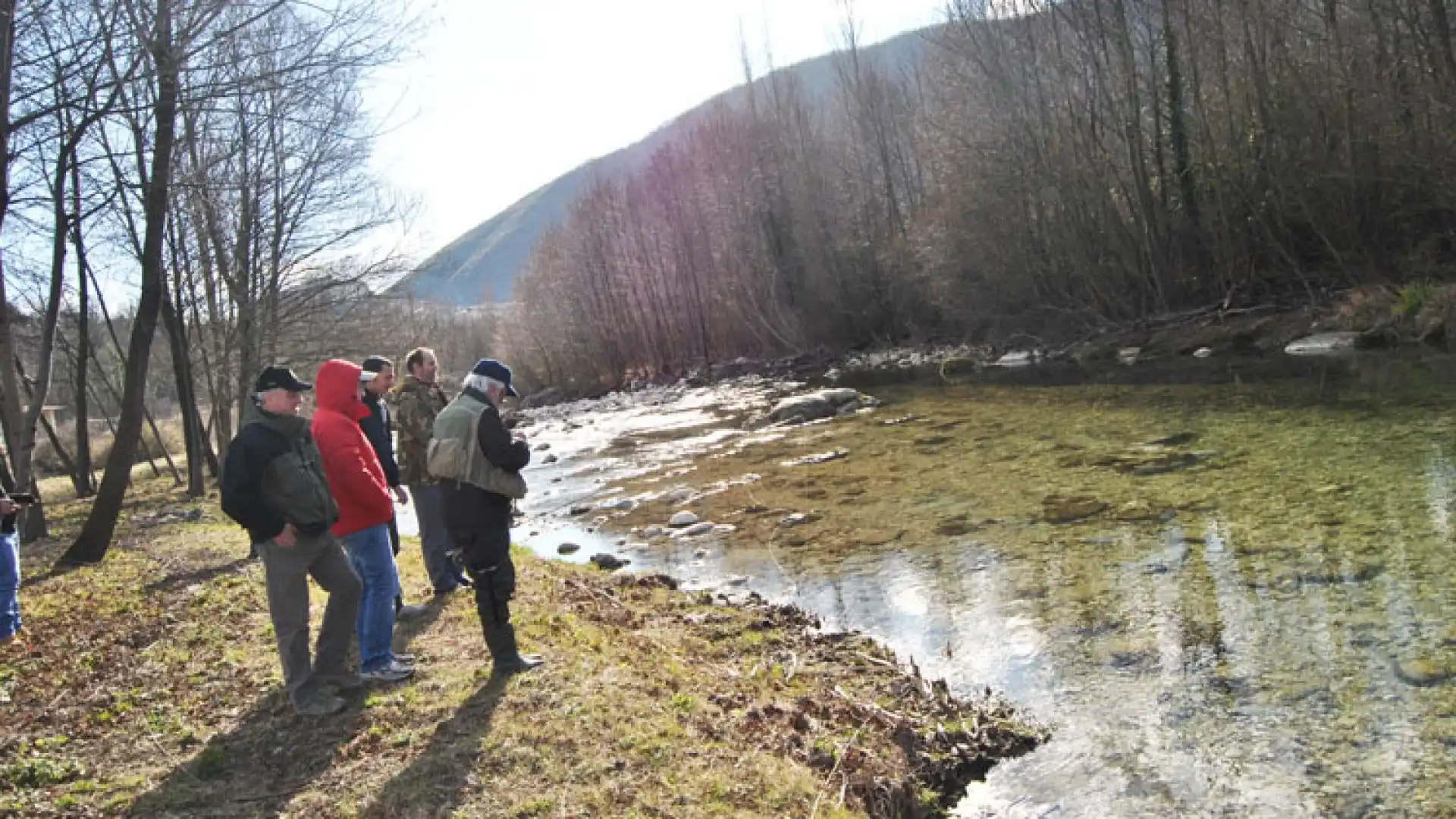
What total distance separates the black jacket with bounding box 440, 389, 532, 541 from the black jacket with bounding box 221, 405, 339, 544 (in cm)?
62

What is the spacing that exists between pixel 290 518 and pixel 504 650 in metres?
1.37

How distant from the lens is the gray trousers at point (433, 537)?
300 inches

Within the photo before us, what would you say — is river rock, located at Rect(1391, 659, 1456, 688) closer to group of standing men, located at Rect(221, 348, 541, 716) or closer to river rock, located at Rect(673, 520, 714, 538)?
group of standing men, located at Rect(221, 348, 541, 716)

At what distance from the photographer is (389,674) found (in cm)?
549

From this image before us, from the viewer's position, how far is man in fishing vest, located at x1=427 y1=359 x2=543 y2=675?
17.3 feet

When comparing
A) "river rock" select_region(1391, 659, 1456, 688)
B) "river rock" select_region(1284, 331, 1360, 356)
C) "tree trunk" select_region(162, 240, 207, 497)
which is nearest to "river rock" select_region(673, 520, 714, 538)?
"river rock" select_region(1391, 659, 1456, 688)

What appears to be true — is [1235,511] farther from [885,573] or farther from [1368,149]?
[1368,149]

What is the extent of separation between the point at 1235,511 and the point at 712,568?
15.9 ft

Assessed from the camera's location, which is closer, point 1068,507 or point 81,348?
point 1068,507

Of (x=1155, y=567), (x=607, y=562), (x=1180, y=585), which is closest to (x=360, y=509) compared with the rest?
(x=607, y=562)

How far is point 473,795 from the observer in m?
3.98

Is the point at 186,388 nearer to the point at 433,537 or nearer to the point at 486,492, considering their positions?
the point at 433,537

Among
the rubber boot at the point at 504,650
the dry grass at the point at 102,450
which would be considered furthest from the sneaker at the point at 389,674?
the dry grass at the point at 102,450

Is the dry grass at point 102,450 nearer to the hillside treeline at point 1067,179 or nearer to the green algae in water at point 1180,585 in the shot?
the hillside treeline at point 1067,179
